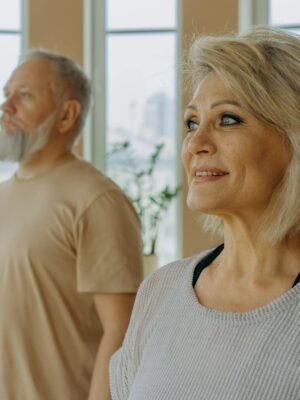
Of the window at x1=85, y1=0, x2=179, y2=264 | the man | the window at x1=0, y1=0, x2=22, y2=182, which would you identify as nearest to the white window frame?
the window at x1=85, y1=0, x2=179, y2=264

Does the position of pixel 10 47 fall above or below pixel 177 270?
above

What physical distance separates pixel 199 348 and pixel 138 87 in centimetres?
449

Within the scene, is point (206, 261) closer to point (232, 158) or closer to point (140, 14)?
point (232, 158)

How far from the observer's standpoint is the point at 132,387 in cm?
153

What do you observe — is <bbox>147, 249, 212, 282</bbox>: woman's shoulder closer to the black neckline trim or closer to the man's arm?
the black neckline trim

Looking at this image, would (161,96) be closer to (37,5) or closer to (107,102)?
(107,102)

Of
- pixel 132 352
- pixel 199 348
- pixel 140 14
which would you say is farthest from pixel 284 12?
pixel 199 348

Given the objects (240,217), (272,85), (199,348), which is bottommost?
(199,348)

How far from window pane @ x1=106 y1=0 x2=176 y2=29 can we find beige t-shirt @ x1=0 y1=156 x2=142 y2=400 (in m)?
3.57

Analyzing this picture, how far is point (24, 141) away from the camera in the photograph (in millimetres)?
2518

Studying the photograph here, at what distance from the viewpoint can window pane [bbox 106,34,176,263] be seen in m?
5.71

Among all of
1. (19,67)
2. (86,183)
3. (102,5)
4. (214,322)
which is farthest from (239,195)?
(102,5)

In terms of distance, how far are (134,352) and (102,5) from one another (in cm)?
447

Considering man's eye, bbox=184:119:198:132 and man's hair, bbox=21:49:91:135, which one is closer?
man's eye, bbox=184:119:198:132
